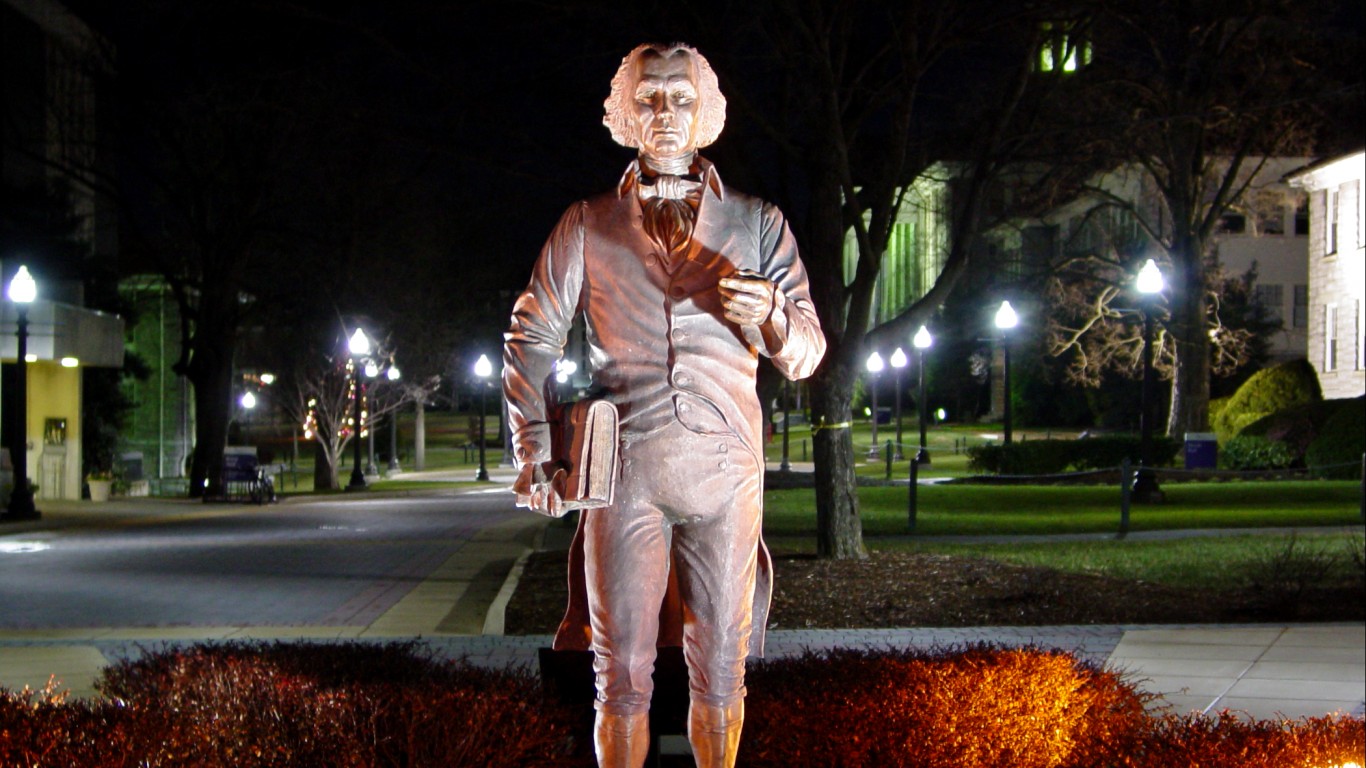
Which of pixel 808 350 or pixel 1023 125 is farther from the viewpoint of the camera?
pixel 1023 125

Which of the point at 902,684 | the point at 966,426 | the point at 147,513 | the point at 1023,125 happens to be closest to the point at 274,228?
the point at 147,513

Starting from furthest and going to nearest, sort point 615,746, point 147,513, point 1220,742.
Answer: point 147,513 < point 1220,742 < point 615,746

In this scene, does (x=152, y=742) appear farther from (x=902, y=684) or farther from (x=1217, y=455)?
(x=1217, y=455)

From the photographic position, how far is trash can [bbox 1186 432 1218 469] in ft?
104

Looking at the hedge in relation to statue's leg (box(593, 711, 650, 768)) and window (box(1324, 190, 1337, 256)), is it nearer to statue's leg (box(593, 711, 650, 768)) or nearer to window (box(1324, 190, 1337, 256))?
window (box(1324, 190, 1337, 256))

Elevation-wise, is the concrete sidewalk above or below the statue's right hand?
below

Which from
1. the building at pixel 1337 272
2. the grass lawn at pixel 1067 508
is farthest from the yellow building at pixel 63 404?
the building at pixel 1337 272

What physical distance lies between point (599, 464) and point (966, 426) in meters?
61.0

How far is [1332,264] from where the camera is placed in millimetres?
41094

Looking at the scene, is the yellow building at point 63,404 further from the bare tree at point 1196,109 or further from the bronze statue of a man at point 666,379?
the bronze statue of a man at point 666,379

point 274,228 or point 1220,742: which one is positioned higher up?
point 274,228

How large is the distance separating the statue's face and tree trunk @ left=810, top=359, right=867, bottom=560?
1038cm

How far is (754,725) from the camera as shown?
576cm

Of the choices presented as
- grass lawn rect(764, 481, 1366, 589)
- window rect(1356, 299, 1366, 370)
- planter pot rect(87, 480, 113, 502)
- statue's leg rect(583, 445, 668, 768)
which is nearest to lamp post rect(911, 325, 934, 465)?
grass lawn rect(764, 481, 1366, 589)
